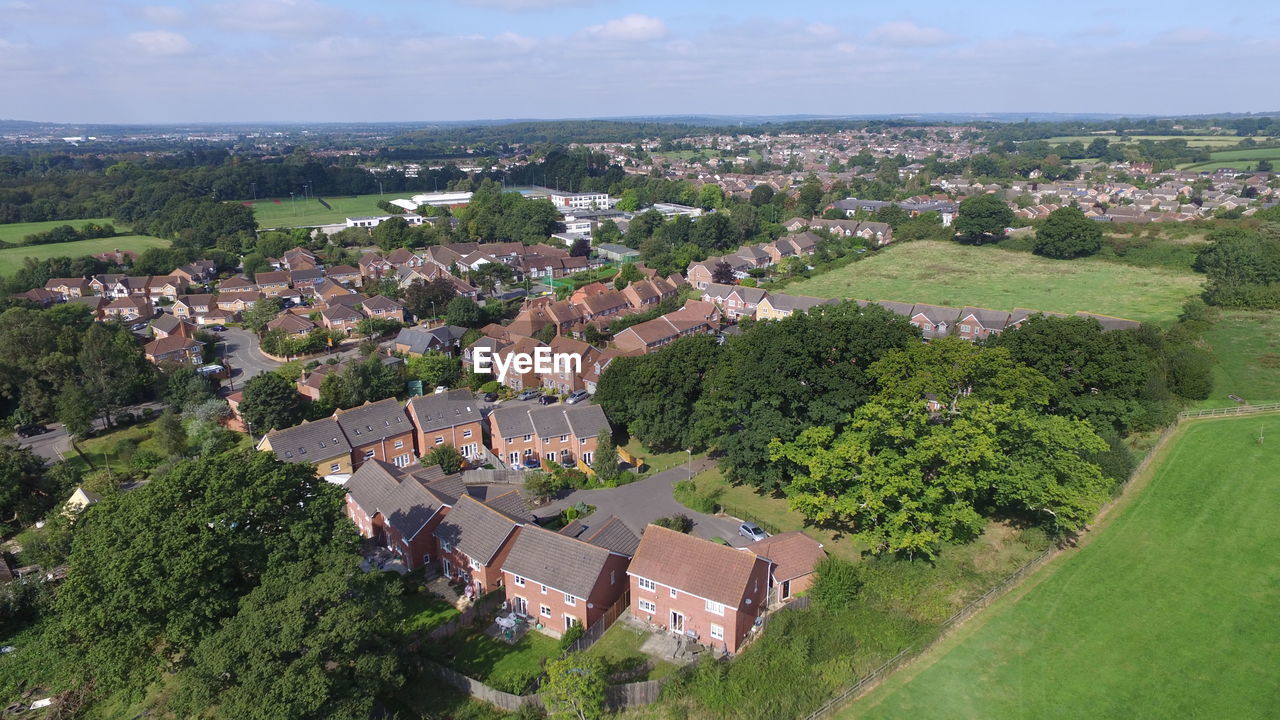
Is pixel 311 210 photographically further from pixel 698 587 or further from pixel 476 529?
pixel 698 587

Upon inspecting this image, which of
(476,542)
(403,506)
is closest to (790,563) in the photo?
(476,542)

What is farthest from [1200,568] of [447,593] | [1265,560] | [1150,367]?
[447,593]

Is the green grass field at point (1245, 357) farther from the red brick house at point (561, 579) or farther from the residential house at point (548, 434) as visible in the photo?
the red brick house at point (561, 579)

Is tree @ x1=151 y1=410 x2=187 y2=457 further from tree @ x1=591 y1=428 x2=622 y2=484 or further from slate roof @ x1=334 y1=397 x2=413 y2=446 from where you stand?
tree @ x1=591 y1=428 x2=622 y2=484

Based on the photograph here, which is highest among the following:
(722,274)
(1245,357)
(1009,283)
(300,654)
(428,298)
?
(722,274)

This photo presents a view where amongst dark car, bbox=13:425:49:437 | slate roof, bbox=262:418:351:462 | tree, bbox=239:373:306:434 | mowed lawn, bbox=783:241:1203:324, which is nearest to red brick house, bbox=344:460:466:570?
slate roof, bbox=262:418:351:462

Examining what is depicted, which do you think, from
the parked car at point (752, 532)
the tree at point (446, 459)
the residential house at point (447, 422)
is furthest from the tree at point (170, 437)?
the parked car at point (752, 532)

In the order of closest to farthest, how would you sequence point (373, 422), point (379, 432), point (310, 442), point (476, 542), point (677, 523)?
1. point (476, 542)
2. point (677, 523)
3. point (310, 442)
4. point (379, 432)
5. point (373, 422)
